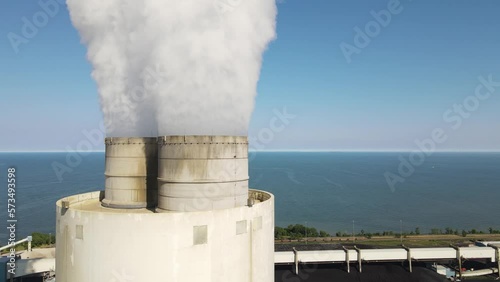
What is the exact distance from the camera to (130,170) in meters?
12.9

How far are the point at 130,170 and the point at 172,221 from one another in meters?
3.95

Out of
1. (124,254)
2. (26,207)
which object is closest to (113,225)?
(124,254)

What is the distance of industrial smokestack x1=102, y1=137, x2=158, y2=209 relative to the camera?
12852 mm

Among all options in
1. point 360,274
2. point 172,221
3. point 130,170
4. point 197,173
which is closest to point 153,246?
point 172,221

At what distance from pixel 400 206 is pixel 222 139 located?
379ft

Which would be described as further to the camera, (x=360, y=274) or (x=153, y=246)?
(x=360, y=274)

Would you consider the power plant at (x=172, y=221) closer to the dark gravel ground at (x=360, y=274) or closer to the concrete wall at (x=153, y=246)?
the concrete wall at (x=153, y=246)

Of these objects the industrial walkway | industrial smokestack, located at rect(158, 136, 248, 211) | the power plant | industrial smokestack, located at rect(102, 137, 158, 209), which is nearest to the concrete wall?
the power plant

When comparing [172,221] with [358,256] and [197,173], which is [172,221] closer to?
[197,173]

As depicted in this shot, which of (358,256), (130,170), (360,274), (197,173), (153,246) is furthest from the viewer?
(358,256)

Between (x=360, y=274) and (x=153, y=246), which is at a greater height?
(x=153, y=246)

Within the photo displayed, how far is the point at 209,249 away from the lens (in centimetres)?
1039

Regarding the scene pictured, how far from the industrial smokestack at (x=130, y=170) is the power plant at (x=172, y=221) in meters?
0.04

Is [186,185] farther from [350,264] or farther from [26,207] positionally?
[26,207]
